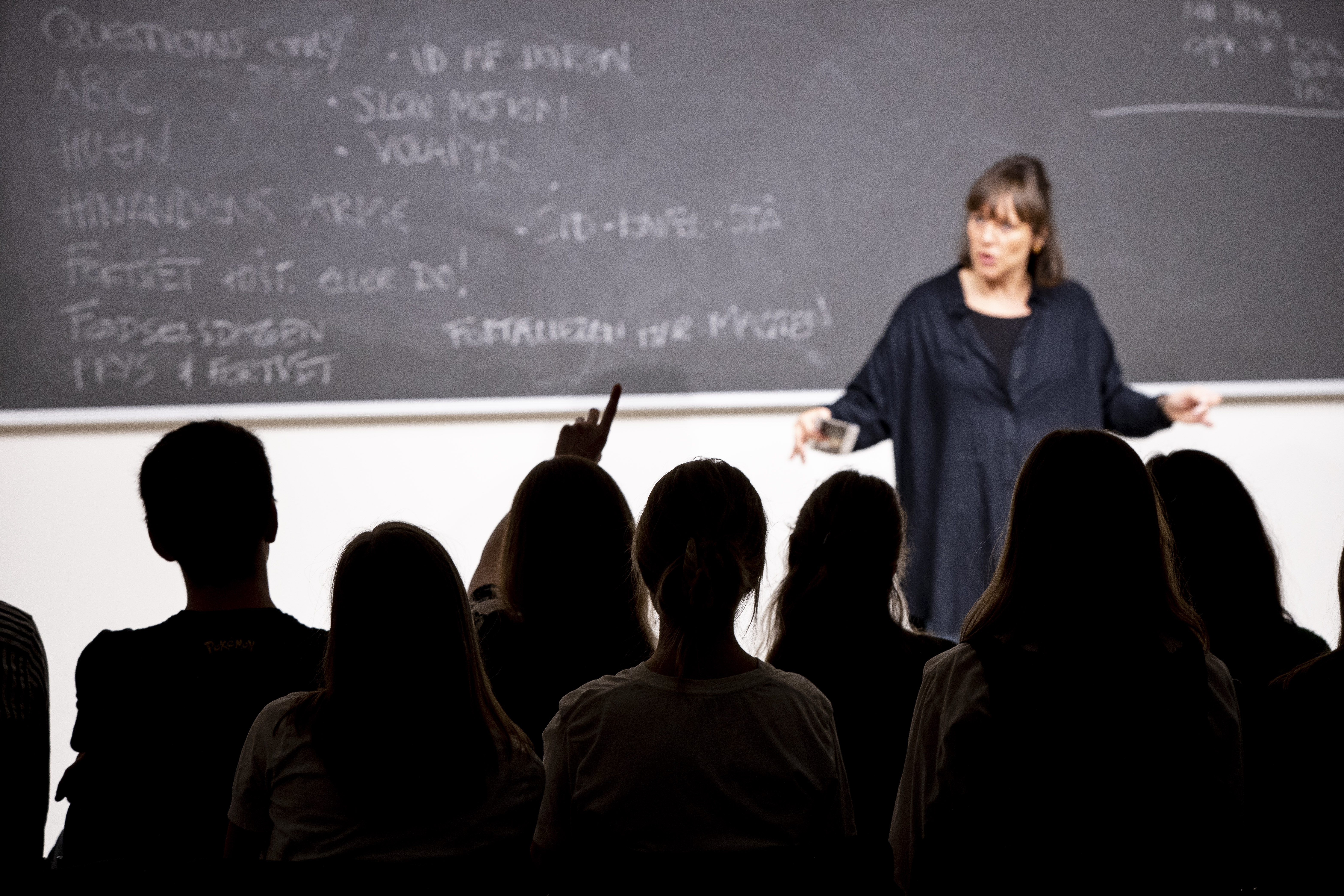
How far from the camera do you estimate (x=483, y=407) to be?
11.3 feet

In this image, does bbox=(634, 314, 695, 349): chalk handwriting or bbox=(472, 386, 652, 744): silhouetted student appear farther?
bbox=(634, 314, 695, 349): chalk handwriting

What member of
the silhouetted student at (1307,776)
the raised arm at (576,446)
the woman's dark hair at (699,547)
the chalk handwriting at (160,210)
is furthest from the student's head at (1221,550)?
the chalk handwriting at (160,210)

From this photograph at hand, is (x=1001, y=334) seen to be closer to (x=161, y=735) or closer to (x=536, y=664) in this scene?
(x=536, y=664)

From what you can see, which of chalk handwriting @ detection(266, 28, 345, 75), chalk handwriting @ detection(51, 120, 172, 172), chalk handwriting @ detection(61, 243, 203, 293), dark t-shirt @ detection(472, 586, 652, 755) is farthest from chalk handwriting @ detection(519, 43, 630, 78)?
dark t-shirt @ detection(472, 586, 652, 755)

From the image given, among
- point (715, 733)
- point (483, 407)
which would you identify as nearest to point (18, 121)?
point (483, 407)

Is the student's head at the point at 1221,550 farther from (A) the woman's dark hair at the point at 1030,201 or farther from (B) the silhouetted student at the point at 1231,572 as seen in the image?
(A) the woman's dark hair at the point at 1030,201

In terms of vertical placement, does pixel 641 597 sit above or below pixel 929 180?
below

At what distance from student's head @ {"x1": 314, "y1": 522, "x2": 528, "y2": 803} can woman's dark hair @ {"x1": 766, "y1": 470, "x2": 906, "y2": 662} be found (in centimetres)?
52

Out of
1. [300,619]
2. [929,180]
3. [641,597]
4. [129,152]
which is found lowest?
[300,619]

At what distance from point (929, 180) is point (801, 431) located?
97cm

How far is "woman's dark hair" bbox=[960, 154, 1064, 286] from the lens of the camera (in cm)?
329

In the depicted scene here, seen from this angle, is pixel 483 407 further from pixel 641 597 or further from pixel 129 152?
pixel 641 597

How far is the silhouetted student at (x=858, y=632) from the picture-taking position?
Result: 1.59 meters

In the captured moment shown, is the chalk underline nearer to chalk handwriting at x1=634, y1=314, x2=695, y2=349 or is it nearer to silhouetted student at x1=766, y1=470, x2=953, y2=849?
chalk handwriting at x1=634, y1=314, x2=695, y2=349
